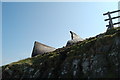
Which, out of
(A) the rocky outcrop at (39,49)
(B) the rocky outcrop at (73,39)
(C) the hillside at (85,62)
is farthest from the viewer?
(A) the rocky outcrop at (39,49)

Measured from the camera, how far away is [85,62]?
867 inches

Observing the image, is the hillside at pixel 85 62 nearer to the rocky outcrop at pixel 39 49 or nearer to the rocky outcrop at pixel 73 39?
the rocky outcrop at pixel 73 39

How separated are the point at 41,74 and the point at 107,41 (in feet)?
34.8

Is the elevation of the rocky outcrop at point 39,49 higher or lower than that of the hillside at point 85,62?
lower

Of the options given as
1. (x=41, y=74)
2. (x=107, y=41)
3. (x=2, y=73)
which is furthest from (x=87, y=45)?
(x=2, y=73)

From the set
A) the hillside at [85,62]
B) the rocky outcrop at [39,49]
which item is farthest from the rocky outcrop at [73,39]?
the hillside at [85,62]

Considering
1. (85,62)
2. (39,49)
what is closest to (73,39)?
(39,49)

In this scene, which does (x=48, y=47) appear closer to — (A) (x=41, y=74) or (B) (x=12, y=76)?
(B) (x=12, y=76)

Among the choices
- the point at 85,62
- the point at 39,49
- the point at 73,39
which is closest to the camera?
the point at 85,62

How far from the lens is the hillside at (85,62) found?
1950cm

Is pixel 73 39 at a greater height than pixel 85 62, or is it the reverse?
pixel 73 39

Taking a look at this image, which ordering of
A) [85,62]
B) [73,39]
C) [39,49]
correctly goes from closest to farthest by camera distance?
[85,62] → [73,39] → [39,49]

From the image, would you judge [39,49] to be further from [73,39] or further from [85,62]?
[85,62]

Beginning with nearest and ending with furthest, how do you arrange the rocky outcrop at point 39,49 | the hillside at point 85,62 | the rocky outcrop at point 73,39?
the hillside at point 85,62 < the rocky outcrop at point 73,39 < the rocky outcrop at point 39,49
